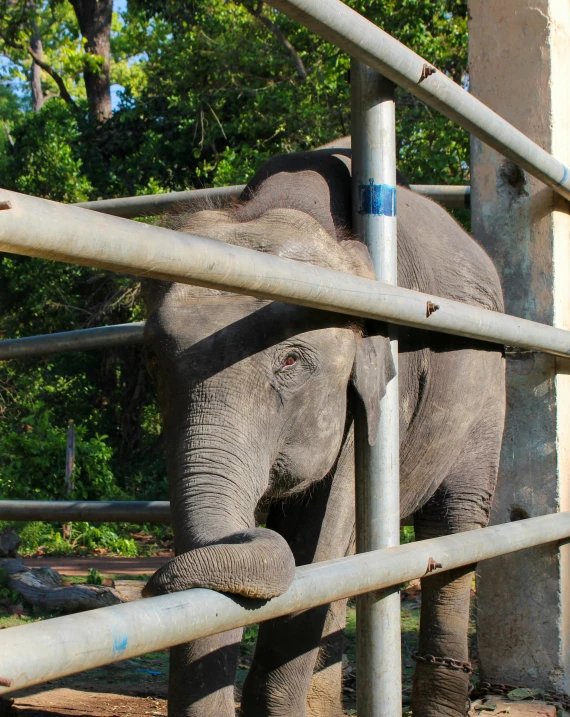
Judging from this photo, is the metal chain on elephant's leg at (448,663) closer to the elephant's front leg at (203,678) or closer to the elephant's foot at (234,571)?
the elephant's front leg at (203,678)

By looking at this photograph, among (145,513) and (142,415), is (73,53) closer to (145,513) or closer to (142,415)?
(142,415)

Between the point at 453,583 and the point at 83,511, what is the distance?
136 cm

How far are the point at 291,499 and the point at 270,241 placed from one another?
2.67ft

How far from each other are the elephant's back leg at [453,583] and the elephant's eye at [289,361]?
1305 mm

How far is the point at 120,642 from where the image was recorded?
1.15 m

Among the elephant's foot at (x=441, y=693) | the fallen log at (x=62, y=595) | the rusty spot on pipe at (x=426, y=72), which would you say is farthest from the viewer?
the fallen log at (x=62, y=595)

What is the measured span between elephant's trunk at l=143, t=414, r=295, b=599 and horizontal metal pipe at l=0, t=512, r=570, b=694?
0.04 m

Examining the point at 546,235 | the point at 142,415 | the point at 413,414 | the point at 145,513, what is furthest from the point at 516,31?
the point at 142,415

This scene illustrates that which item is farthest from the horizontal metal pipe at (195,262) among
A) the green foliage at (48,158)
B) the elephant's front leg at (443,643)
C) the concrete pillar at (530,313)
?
the green foliage at (48,158)

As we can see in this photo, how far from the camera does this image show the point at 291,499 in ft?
9.36

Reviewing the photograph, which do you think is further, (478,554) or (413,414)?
(413,414)

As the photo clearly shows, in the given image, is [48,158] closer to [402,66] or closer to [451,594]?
[451,594]

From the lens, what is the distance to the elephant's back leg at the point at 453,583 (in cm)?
340

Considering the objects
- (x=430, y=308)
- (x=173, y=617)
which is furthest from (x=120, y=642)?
(x=430, y=308)
